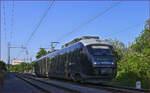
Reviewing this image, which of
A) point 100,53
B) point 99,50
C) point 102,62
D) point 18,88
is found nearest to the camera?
point 18,88

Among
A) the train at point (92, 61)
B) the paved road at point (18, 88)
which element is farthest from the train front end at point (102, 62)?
the paved road at point (18, 88)

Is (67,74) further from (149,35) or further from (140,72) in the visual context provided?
(149,35)

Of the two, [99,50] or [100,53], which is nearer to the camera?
[100,53]

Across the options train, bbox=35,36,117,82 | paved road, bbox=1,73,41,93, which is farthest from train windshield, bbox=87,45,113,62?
paved road, bbox=1,73,41,93

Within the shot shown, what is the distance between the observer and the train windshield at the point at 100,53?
17891mm

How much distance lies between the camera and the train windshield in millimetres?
17891

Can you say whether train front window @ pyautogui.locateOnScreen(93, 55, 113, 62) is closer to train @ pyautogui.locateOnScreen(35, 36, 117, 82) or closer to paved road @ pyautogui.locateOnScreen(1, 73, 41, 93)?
train @ pyautogui.locateOnScreen(35, 36, 117, 82)

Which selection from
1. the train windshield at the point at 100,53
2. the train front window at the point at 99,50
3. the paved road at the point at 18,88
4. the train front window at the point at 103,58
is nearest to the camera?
the paved road at the point at 18,88

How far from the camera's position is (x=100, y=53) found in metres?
18.1

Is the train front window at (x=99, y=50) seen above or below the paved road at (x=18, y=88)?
above

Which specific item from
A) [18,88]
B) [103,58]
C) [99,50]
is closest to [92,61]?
[103,58]

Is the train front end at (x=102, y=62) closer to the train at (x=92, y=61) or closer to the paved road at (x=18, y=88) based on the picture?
the train at (x=92, y=61)

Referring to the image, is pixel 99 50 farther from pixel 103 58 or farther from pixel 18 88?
pixel 18 88

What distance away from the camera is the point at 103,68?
17594 millimetres
